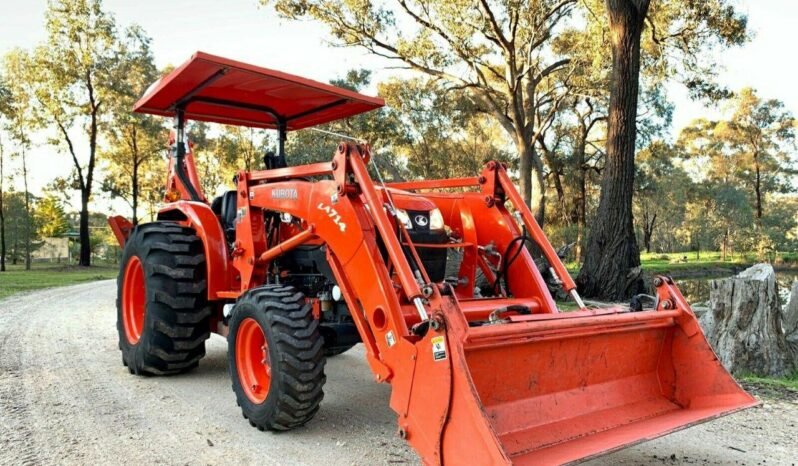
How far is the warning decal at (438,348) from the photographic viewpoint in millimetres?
3033

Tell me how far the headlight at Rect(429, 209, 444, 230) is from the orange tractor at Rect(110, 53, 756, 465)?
4 centimetres

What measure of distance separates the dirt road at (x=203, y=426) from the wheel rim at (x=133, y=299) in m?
0.42

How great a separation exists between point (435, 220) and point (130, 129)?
31.2 m

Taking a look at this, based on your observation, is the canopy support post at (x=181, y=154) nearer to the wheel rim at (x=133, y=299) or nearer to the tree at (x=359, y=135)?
the wheel rim at (x=133, y=299)

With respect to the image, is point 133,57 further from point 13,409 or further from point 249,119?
point 13,409

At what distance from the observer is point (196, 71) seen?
5.00m

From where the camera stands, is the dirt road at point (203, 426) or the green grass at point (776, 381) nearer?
the dirt road at point (203, 426)

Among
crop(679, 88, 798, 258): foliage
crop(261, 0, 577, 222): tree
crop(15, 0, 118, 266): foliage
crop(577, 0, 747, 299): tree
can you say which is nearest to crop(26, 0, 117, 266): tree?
crop(15, 0, 118, 266): foliage

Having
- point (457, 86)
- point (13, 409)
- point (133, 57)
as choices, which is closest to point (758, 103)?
point (457, 86)

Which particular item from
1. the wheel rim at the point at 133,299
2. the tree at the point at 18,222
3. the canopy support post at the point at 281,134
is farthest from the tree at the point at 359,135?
the wheel rim at the point at 133,299

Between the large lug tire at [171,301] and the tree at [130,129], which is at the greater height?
the tree at [130,129]

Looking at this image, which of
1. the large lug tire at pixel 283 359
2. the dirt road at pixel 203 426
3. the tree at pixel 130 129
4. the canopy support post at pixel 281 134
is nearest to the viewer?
the dirt road at pixel 203 426

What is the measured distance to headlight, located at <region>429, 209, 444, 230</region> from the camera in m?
4.65

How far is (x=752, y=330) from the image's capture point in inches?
232
